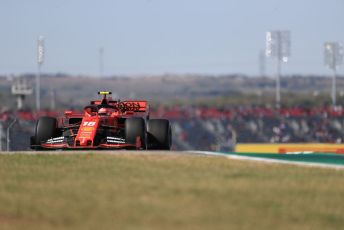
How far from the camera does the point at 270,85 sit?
15712 cm

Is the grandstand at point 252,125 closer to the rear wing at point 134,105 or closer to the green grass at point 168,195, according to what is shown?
the rear wing at point 134,105

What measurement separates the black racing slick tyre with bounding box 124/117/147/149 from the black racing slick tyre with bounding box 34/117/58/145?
2312 mm

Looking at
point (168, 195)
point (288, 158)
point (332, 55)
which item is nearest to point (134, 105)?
point (288, 158)

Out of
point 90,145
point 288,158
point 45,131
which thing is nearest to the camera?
Result: point 288,158

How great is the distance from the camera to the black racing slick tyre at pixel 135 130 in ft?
79.1

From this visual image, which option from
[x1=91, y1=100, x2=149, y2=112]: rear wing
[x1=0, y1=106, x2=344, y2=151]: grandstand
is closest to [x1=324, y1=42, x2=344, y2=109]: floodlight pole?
[x1=0, y1=106, x2=344, y2=151]: grandstand

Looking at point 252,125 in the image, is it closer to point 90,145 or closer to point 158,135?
point 158,135

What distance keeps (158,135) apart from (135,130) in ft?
4.77

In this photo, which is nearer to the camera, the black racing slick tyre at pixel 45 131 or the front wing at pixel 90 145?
the front wing at pixel 90 145

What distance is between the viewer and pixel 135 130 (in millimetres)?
24203

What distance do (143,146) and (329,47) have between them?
59423 millimetres

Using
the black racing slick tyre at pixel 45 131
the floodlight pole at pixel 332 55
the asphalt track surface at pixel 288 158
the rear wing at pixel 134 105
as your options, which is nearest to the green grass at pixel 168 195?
the asphalt track surface at pixel 288 158

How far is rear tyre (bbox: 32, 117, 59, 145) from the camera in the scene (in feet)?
83.5

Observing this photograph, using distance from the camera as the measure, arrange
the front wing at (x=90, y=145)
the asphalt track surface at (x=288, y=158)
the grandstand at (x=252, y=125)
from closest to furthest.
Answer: the asphalt track surface at (x=288, y=158), the front wing at (x=90, y=145), the grandstand at (x=252, y=125)
